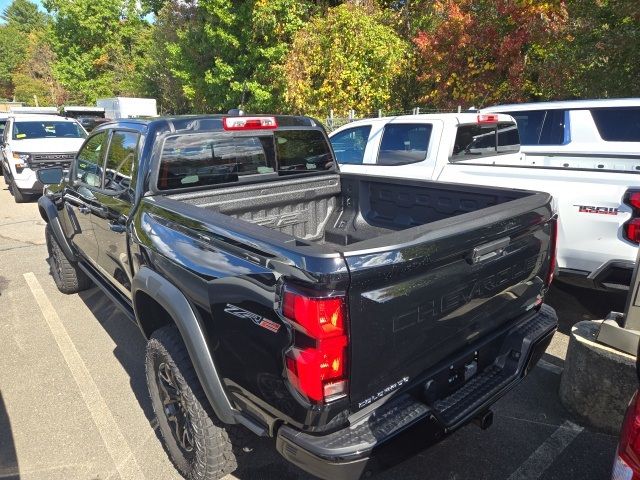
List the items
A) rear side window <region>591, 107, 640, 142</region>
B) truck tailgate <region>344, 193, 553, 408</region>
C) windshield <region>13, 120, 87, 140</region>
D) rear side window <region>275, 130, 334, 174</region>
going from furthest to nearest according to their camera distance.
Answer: windshield <region>13, 120, 87, 140</region> → rear side window <region>591, 107, 640, 142</region> → rear side window <region>275, 130, 334, 174</region> → truck tailgate <region>344, 193, 553, 408</region>

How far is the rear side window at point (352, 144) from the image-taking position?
6195 mm

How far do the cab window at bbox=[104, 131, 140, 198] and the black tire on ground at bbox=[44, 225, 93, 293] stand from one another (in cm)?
189

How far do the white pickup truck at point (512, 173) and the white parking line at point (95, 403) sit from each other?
258cm

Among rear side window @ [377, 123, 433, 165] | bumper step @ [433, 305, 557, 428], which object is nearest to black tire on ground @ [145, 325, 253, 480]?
bumper step @ [433, 305, 557, 428]

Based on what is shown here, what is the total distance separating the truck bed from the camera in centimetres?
306

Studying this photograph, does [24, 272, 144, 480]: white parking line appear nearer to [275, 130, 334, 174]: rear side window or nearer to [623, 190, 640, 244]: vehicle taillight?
[275, 130, 334, 174]: rear side window

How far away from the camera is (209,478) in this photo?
2354 mm

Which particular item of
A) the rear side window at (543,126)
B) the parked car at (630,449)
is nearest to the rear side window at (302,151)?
the parked car at (630,449)

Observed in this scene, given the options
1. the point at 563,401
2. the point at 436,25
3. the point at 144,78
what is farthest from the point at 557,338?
the point at 144,78

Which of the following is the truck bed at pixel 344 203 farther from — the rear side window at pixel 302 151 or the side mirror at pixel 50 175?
the side mirror at pixel 50 175

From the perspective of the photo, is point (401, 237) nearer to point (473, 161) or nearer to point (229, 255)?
point (229, 255)

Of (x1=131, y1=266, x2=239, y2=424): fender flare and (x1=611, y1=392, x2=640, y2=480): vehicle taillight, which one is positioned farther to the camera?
(x1=131, y1=266, x2=239, y2=424): fender flare

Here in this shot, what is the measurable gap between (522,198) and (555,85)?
365 inches

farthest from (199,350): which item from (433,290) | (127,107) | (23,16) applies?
(23,16)
